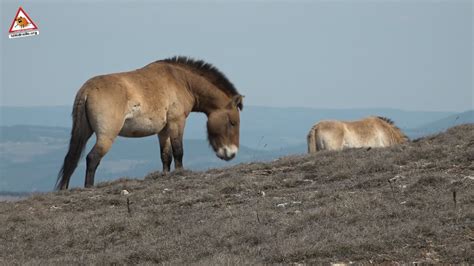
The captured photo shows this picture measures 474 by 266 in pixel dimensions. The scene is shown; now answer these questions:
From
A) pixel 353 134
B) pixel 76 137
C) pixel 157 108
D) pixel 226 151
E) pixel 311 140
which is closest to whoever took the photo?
pixel 76 137

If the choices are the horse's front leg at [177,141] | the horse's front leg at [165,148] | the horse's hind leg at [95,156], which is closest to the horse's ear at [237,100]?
the horse's front leg at [177,141]

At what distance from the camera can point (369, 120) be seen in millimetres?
21938

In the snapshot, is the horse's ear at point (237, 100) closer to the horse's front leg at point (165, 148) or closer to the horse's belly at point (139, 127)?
the horse's front leg at point (165, 148)

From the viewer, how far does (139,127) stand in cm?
1625

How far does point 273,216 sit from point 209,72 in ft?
27.9

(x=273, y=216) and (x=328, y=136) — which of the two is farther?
(x=328, y=136)

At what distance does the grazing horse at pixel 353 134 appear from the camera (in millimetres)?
20375

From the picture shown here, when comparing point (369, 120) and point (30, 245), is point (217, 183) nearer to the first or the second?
point (30, 245)

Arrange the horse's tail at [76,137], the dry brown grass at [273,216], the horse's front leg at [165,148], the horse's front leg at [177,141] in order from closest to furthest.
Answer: the dry brown grass at [273,216]
the horse's tail at [76,137]
the horse's front leg at [177,141]
the horse's front leg at [165,148]

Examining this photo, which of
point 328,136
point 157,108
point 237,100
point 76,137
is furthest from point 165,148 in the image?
point 328,136

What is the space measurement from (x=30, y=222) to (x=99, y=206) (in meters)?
1.40

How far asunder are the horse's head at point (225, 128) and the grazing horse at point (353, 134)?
2619 millimetres

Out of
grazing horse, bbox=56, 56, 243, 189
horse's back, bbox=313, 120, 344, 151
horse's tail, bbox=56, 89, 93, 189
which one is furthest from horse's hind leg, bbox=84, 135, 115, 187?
horse's back, bbox=313, 120, 344, 151

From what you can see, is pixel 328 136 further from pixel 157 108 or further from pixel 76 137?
pixel 76 137
